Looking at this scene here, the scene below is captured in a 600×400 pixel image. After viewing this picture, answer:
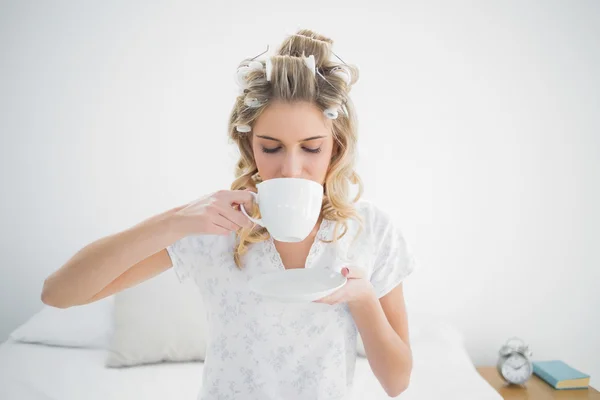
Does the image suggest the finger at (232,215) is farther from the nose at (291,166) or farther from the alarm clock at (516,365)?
the alarm clock at (516,365)

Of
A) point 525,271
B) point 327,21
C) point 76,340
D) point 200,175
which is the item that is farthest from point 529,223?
point 76,340

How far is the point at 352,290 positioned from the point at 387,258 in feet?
0.92

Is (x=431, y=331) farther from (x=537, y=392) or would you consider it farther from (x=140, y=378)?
(x=140, y=378)

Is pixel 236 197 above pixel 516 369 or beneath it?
above

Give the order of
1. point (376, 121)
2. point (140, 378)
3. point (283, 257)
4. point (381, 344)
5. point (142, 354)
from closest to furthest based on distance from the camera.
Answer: point (381, 344)
point (283, 257)
point (140, 378)
point (142, 354)
point (376, 121)

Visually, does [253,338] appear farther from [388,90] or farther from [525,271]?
[525,271]

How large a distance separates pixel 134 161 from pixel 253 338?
1.70m

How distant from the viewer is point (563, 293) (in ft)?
8.32

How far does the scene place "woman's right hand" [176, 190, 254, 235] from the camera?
86 centimetres

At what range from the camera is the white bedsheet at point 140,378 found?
1.66 m

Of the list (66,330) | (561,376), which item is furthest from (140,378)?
(561,376)

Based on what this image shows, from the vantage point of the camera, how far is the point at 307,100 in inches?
38.3

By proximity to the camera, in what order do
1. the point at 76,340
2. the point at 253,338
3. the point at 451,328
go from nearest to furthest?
the point at 253,338 < the point at 76,340 < the point at 451,328

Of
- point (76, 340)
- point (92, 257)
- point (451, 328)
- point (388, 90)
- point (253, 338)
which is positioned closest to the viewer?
point (92, 257)
